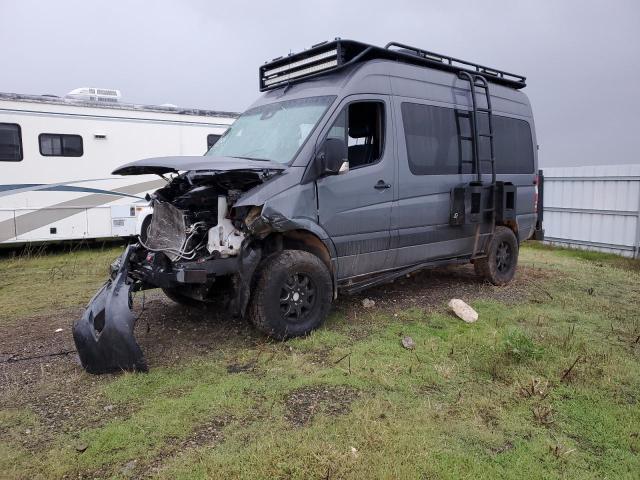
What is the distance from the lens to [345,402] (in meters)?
3.54

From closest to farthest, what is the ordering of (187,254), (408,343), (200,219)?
(187,254), (408,343), (200,219)

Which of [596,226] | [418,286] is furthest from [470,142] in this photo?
[596,226]

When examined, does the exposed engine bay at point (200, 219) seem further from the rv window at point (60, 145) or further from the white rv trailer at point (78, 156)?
the rv window at point (60, 145)

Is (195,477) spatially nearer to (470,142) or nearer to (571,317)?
(571,317)

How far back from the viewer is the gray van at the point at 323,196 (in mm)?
4469

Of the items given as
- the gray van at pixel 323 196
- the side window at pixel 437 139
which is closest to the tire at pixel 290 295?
the gray van at pixel 323 196

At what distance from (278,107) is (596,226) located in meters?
9.42

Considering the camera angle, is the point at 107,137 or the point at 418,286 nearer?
the point at 418,286

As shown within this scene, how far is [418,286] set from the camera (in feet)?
23.1

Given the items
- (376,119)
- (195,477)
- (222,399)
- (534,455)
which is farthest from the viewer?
(376,119)

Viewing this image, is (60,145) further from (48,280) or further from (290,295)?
(290,295)

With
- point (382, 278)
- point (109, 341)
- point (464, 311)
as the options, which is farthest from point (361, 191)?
point (109, 341)

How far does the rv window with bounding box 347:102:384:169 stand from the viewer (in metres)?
5.38

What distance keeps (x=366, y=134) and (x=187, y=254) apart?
90.5 inches
